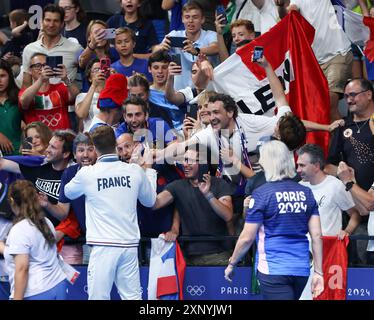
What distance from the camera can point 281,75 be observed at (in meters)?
13.8

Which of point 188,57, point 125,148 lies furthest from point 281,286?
point 188,57

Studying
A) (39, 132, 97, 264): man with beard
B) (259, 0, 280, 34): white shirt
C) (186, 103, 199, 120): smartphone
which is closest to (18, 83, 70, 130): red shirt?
(186, 103, 199, 120): smartphone

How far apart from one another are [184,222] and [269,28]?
3.60 meters

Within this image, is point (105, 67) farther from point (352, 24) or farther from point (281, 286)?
point (281, 286)

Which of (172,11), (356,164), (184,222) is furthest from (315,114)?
(172,11)

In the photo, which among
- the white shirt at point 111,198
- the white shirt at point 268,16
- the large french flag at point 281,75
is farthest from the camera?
the white shirt at point 268,16

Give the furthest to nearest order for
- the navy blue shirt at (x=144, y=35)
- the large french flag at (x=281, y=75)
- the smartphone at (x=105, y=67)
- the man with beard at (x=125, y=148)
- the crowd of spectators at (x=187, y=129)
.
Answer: the navy blue shirt at (x=144, y=35) → the smartphone at (x=105, y=67) → the large french flag at (x=281, y=75) → the man with beard at (x=125, y=148) → the crowd of spectators at (x=187, y=129)

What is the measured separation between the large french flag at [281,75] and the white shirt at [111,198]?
7.60 ft

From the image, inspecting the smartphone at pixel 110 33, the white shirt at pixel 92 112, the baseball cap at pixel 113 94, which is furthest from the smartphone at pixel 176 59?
the smartphone at pixel 110 33

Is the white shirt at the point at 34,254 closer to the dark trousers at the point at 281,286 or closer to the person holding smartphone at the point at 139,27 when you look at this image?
the dark trousers at the point at 281,286

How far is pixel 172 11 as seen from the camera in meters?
15.9

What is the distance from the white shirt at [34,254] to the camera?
11.0 m

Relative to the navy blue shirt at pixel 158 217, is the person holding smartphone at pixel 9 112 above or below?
above

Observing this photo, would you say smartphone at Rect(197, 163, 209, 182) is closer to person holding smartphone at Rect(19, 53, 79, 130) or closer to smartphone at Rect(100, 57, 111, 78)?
smartphone at Rect(100, 57, 111, 78)
